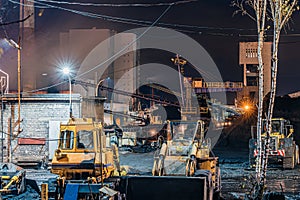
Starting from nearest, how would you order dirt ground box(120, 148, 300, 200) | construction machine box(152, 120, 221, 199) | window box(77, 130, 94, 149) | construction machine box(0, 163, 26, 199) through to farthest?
1. window box(77, 130, 94, 149)
2. construction machine box(152, 120, 221, 199)
3. construction machine box(0, 163, 26, 199)
4. dirt ground box(120, 148, 300, 200)

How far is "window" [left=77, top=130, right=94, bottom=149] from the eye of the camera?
46.0 ft

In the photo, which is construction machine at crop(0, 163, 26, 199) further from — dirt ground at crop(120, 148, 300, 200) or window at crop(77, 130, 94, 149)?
dirt ground at crop(120, 148, 300, 200)

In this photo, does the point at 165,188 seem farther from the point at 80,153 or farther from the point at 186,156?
the point at 186,156

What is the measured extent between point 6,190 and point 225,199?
7525mm

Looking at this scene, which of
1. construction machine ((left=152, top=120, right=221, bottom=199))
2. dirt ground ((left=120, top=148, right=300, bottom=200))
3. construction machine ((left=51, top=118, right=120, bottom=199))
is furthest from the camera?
dirt ground ((left=120, top=148, right=300, bottom=200))

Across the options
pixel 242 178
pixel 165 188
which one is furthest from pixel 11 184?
pixel 242 178

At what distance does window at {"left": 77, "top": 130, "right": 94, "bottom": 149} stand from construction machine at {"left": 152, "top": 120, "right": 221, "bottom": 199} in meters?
2.46

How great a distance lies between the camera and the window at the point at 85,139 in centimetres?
1402

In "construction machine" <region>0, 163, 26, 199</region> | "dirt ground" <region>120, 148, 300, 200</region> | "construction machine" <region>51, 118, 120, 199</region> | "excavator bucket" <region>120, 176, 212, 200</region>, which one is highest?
"construction machine" <region>51, 118, 120, 199</region>

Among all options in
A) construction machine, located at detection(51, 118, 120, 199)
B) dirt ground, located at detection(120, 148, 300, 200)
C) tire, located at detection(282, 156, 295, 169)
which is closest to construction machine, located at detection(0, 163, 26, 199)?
construction machine, located at detection(51, 118, 120, 199)

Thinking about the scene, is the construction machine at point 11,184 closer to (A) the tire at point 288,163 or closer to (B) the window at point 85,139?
(B) the window at point 85,139

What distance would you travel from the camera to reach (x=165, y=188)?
1139 cm

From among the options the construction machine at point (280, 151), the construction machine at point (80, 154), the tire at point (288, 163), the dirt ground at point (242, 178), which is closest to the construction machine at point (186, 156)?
the dirt ground at point (242, 178)

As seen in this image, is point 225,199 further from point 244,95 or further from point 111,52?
point 111,52
